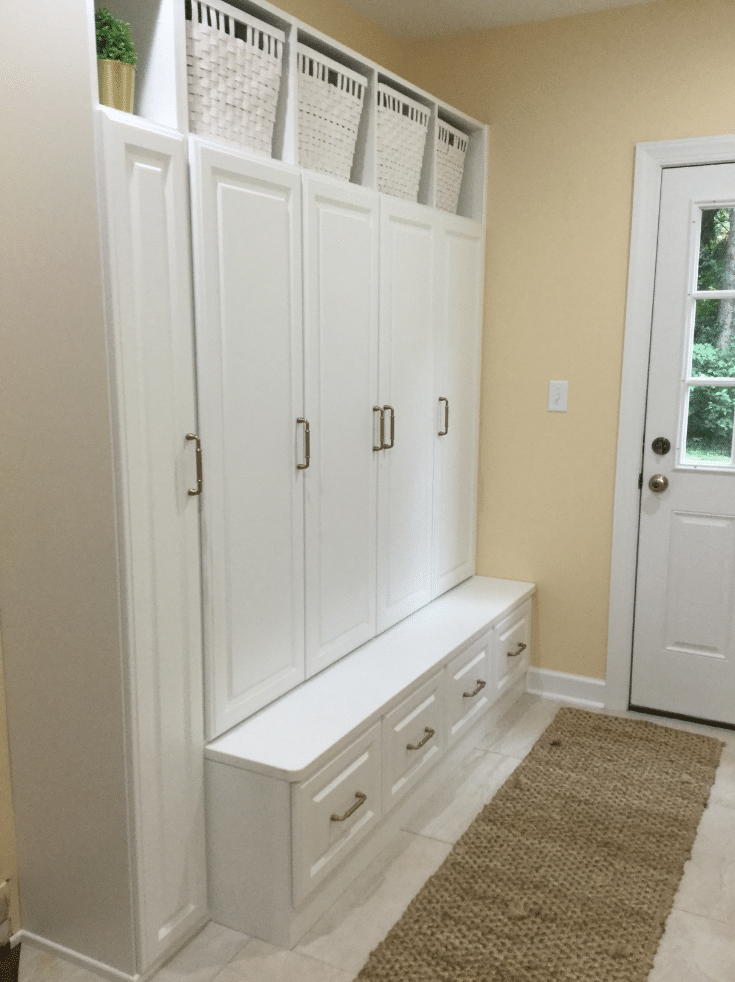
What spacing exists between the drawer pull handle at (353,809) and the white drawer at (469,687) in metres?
0.59

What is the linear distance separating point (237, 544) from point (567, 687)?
1859mm

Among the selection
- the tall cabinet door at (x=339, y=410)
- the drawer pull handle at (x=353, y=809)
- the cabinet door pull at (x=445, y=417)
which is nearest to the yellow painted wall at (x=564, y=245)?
the cabinet door pull at (x=445, y=417)

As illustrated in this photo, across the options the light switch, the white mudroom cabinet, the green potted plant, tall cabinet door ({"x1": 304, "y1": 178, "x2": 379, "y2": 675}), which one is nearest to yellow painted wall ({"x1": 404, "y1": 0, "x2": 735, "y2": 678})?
the light switch

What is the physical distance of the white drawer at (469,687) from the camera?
2.77 metres

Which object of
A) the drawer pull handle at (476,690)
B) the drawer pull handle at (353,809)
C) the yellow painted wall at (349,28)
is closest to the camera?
the drawer pull handle at (353,809)

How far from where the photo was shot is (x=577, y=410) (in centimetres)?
328

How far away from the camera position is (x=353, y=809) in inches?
85.7

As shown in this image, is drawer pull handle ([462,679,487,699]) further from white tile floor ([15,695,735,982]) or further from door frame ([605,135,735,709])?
door frame ([605,135,735,709])

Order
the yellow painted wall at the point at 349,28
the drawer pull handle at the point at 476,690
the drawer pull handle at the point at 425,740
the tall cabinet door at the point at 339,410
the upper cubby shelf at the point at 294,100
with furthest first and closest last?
the drawer pull handle at the point at 476,690, the yellow painted wall at the point at 349,28, the drawer pull handle at the point at 425,740, the tall cabinet door at the point at 339,410, the upper cubby shelf at the point at 294,100

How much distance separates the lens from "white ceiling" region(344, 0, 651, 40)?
2.96m

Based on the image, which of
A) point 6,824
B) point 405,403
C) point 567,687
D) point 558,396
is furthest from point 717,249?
point 6,824

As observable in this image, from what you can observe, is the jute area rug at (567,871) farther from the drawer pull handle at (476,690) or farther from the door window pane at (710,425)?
the door window pane at (710,425)

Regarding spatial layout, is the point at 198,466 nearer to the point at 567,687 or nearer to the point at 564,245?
the point at 564,245

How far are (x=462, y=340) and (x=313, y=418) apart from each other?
108 centimetres
